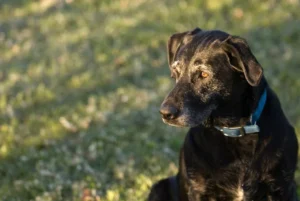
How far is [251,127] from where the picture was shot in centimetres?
485

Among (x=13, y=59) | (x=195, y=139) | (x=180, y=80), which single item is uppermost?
(x=180, y=80)

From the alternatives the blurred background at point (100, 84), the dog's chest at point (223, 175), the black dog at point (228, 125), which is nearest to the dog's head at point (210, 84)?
the black dog at point (228, 125)

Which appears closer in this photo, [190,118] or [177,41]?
[190,118]

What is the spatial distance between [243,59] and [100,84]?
646 centimetres

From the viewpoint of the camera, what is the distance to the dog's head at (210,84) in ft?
15.3

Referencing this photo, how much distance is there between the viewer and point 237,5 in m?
14.3

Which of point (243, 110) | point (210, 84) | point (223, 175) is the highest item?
point (210, 84)

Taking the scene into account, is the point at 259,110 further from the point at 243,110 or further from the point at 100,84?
the point at 100,84

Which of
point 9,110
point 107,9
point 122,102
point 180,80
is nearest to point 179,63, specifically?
point 180,80

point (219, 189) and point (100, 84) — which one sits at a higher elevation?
point (219, 189)

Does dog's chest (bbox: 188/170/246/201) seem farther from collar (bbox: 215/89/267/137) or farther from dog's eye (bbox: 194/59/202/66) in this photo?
dog's eye (bbox: 194/59/202/66)

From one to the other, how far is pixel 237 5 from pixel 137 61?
4114mm

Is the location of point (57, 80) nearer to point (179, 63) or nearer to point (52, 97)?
point (52, 97)

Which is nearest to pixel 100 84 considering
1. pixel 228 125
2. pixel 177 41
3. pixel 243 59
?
pixel 177 41
